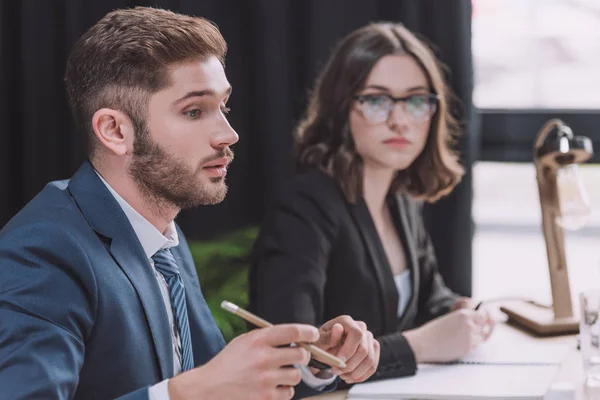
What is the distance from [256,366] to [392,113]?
1.15m

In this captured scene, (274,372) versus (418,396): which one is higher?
(274,372)

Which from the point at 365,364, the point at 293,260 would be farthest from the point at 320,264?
the point at 365,364

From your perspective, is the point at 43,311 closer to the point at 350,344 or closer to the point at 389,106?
the point at 350,344

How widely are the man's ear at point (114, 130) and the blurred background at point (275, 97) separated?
1.39 meters

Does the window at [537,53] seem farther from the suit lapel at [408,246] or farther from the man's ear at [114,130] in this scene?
the man's ear at [114,130]

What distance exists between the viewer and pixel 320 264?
1.97 m

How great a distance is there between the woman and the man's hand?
1.77 feet

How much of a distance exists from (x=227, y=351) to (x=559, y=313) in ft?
4.52

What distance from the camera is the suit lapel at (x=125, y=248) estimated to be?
1228mm

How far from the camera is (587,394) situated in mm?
1494

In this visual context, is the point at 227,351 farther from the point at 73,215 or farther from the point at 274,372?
the point at 73,215

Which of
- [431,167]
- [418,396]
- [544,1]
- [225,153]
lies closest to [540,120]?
[544,1]

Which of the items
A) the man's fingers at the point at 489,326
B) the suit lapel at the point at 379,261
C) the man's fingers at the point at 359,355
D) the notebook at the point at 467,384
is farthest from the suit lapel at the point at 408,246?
the man's fingers at the point at 359,355

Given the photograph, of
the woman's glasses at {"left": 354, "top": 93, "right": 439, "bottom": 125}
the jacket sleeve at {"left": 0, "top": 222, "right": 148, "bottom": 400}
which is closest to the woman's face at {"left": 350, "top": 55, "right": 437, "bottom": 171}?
the woman's glasses at {"left": 354, "top": 93, "right": 439, "bottom": 125}
